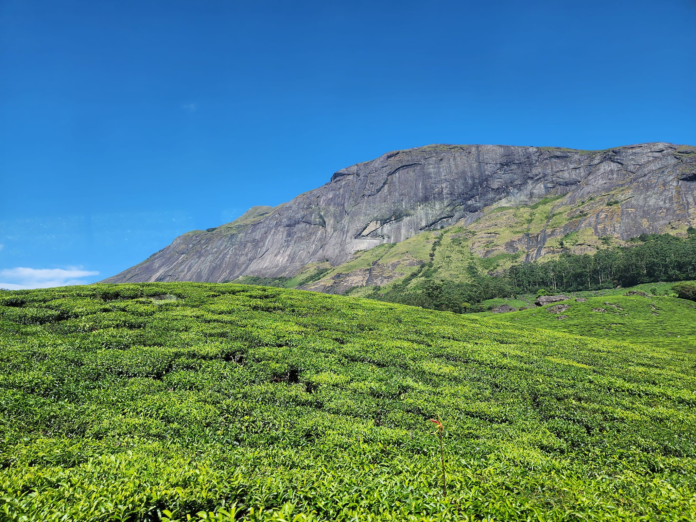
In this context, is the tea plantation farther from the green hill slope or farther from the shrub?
the shrub

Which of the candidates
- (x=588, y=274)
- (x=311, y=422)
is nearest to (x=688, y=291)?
(x=588, y=274)

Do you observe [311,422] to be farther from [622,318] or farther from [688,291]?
[688,291]

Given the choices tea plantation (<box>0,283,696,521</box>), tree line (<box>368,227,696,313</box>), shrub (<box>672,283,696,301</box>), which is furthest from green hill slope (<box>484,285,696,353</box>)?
tree line (<box>368,227,696,313</box>)

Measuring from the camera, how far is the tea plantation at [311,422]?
19.3ft

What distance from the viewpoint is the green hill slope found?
5094 cm

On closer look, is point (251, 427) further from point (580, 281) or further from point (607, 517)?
point (580, 281)

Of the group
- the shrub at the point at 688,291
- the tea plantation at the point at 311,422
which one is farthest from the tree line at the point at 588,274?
the tea plantation at the point at 311,422

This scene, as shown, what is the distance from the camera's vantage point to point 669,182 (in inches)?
7288

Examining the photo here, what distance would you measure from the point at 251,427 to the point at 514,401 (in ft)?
36.3

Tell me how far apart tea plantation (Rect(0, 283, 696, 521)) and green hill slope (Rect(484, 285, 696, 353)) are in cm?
3633

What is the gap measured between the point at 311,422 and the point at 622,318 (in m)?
71.0

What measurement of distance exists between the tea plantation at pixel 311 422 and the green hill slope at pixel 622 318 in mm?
36334

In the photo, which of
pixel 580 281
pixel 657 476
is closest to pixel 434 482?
pixel 657 476

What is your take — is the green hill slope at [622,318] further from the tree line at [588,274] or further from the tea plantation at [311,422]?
the tree line at [588,274]
